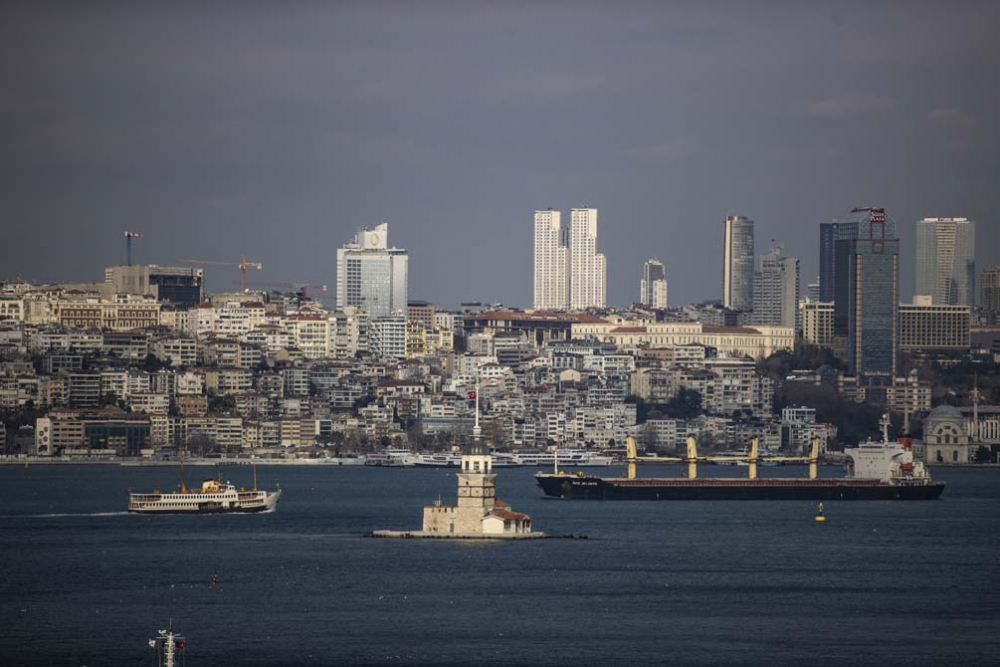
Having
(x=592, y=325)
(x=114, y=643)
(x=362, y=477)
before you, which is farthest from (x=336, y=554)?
(x=592, y=325)

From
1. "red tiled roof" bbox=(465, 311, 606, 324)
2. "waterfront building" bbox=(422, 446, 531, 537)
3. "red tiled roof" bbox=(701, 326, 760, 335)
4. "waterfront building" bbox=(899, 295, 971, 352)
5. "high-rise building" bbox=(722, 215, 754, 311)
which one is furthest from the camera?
"high-rise building" bbox=(722, 215, 754, 311)

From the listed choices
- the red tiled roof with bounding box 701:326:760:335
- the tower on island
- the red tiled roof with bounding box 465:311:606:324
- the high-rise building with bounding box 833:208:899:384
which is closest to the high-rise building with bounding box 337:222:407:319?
the red tiled roof with bounding box 465:311:606:324

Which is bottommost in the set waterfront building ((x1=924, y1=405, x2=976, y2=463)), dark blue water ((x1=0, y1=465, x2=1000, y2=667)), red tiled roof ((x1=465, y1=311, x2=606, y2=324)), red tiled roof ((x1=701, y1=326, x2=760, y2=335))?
dark blue water ((x1=0, y1=465, x2=1000, y2=667))

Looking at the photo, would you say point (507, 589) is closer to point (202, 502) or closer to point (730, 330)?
point (202, 502)

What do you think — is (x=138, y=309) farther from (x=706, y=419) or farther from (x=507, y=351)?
(x=706, y=419)

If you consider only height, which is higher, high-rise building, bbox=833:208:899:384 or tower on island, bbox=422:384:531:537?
high-rise building, bbox=833:208:899:384

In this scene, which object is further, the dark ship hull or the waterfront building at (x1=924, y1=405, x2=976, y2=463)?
the waterfront building at (x1=924, y1=405, x2=976, y2=463)

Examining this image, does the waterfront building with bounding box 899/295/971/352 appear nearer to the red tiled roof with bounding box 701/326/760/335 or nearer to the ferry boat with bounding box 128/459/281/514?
the red tiled roof with bounding box 701/326/760/335

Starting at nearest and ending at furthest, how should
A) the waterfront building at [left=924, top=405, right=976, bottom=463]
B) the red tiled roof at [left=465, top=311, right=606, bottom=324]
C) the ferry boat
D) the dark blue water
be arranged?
the dark blue water
the ferry boat
the waterfront building at [left=924, top=405, right=976, bottom=463]
the red tiled roof at [left=465, top=311, right=606, bottom=324]
